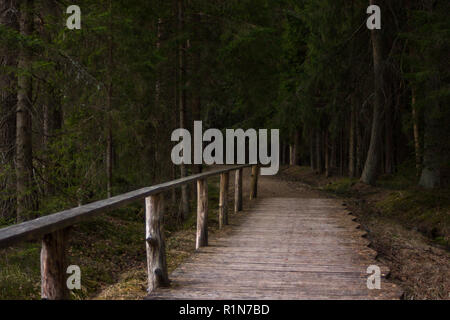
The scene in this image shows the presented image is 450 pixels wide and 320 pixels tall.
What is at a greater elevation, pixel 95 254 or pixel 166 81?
pixel 166 81

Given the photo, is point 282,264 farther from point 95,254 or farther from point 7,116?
point 7,116

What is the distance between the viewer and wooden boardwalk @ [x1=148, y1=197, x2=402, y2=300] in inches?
186

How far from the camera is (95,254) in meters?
9.37

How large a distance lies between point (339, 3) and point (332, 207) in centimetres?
1068

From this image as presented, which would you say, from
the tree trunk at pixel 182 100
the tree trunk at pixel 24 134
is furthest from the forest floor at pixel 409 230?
the tree trunk at pixel 24 134

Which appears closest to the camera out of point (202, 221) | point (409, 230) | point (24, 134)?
point (202, 221)

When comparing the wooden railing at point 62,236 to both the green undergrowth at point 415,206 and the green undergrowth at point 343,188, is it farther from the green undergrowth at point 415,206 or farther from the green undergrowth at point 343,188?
the green undergrowth at point 343,188

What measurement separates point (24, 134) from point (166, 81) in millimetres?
7125

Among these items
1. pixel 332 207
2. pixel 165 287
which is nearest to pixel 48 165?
pixel 165 287

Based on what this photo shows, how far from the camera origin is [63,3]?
30.8 feet

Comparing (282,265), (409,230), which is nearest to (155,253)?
(282,265)

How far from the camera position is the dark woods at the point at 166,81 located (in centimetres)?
857

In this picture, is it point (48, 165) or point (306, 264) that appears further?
point (48, 165)

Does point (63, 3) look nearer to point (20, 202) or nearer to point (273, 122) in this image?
point (20, 202)
